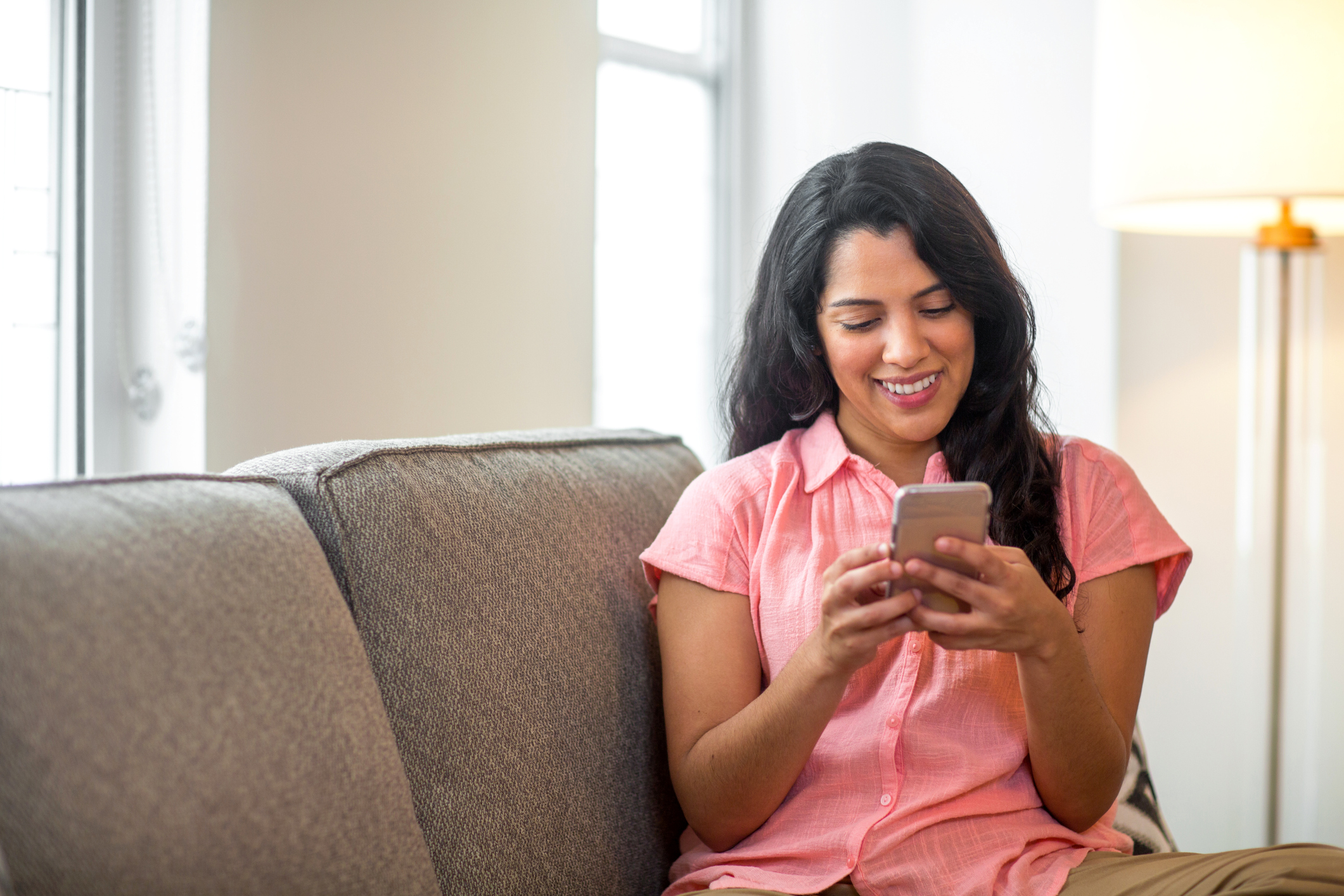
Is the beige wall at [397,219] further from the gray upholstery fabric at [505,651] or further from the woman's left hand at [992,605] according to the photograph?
the woman's left hand at [992,605]

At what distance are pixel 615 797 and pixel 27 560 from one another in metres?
0.60

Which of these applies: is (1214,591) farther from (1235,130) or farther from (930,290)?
(930,290)

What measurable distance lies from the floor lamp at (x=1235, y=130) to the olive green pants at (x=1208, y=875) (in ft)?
3.26

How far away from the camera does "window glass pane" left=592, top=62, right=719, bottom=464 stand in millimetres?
2719

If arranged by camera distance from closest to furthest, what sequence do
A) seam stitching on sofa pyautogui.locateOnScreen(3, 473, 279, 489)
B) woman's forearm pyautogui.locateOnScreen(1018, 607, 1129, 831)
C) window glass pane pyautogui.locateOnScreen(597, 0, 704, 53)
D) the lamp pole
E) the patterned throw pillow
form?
1. seam stitching on sofa pyautogui.locateOnScreen(3, 473, 279, 489)
2. woman's forearm pyautogui.locateOnScreen(1018, 607, 1129, 831)
3. the patterned throw pillow
4. the lamp pole
5. window glass pane pyautogui.locateOnScreen(597, 0, 704, 53)

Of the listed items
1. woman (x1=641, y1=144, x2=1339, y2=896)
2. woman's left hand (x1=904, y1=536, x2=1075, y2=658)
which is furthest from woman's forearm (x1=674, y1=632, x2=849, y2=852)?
woman's left hand (x1=904, y1=536, x2=1075, y2=658)

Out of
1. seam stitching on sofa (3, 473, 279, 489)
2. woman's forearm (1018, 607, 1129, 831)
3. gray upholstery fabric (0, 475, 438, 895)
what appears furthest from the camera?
woman's forearm (1018, 607, 1129, 831)

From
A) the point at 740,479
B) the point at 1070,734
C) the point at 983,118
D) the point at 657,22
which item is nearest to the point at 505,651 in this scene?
the point at 740,479

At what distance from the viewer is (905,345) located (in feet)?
3.63

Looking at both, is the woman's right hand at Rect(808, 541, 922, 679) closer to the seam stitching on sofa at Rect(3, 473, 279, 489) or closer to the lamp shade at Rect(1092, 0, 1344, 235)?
the seam stitching on sofa at Rect(3, 473, 279, 489)

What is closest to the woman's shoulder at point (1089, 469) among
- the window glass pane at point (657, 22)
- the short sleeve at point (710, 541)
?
the short sleeve at point (710, 541)

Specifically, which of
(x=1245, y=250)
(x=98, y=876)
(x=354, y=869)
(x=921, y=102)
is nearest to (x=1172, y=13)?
(x=1245, y=250)

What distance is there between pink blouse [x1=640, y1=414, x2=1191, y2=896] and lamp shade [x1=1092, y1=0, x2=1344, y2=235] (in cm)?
64

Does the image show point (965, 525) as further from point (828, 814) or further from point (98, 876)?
point (98, 876)
